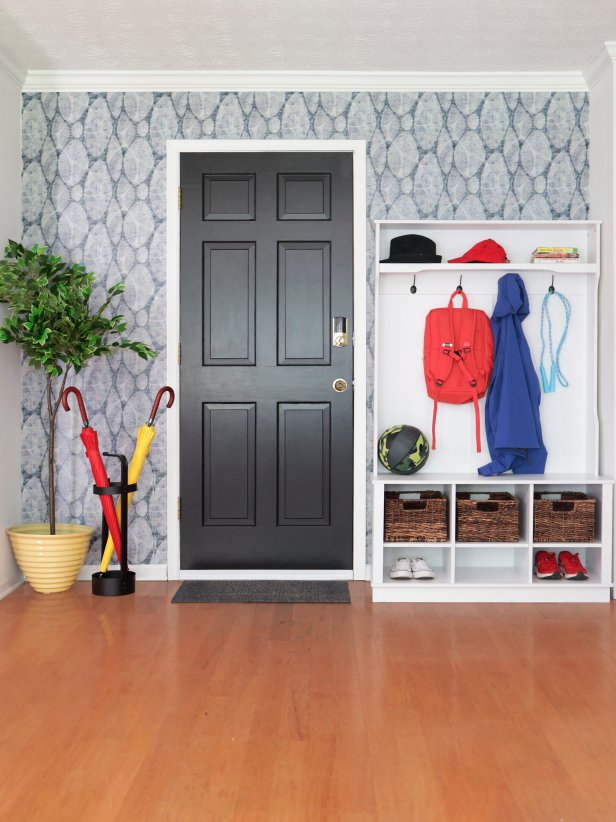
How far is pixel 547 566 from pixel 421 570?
0.63m

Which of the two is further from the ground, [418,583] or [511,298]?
[511,298]

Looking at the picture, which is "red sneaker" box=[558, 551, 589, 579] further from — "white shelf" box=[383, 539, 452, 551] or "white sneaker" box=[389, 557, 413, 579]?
"white sneaker" box=[389, 557, 413, 579]

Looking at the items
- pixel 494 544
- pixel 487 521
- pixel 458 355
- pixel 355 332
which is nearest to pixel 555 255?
pixel 458 355

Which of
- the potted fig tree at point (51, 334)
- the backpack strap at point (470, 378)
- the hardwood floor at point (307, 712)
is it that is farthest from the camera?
the backpack strap at point (470, 378)

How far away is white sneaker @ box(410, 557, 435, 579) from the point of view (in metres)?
4.08

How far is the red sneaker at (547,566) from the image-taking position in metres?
4.10

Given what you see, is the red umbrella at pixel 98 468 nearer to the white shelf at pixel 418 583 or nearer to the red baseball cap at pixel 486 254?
the white shelf at pixel 418 583

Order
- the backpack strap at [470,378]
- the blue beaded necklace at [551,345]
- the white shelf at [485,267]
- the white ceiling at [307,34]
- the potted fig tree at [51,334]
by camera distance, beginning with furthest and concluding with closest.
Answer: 1. the blue beaded necklace at [551,345]
2. the backpack strap at [470,378]
3. the white shelf at [485,267]
4. the potted fig tree at [51,334]
5. the white ceiling at [307,34]

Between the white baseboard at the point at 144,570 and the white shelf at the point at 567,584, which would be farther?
the white baseboard at the point at 144,570

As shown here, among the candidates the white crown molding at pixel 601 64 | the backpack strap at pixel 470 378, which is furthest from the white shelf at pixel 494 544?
the white crown molding at pixel 601 64

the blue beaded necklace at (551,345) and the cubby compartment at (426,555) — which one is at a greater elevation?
the blue beaded necklace at (551,345)

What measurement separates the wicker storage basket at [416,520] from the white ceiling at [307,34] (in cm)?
221

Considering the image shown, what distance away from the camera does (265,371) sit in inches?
177

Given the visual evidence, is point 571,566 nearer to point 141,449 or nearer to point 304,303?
point 304,303
